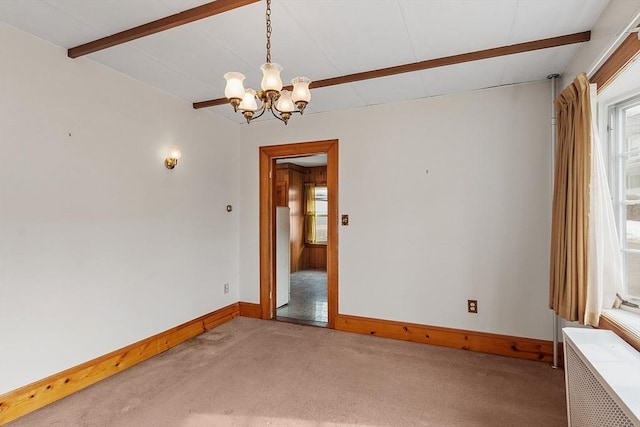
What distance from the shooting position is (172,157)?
3102mm

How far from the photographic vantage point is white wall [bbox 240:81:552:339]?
2.85 metres

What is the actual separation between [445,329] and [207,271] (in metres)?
2.67

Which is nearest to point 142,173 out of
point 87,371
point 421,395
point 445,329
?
point 87,371

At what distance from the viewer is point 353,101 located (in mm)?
3336

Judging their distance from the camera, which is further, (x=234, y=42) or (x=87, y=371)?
(x=87, y=371)

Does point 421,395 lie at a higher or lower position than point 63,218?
lower

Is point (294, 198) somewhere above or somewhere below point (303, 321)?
above

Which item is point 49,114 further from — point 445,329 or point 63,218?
point 445,329

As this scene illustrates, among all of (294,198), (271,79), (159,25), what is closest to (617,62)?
(271,79)

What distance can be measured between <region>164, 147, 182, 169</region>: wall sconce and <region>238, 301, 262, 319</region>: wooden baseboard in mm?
1979

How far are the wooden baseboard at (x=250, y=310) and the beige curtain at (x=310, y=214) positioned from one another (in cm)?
377

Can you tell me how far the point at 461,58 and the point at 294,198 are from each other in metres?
5.30

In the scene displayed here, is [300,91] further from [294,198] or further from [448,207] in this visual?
[294,198]

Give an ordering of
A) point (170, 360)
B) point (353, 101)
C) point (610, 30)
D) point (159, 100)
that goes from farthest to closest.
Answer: point (353, 101) < point (159, 100) < point (170, 360) < point (610, 30)
